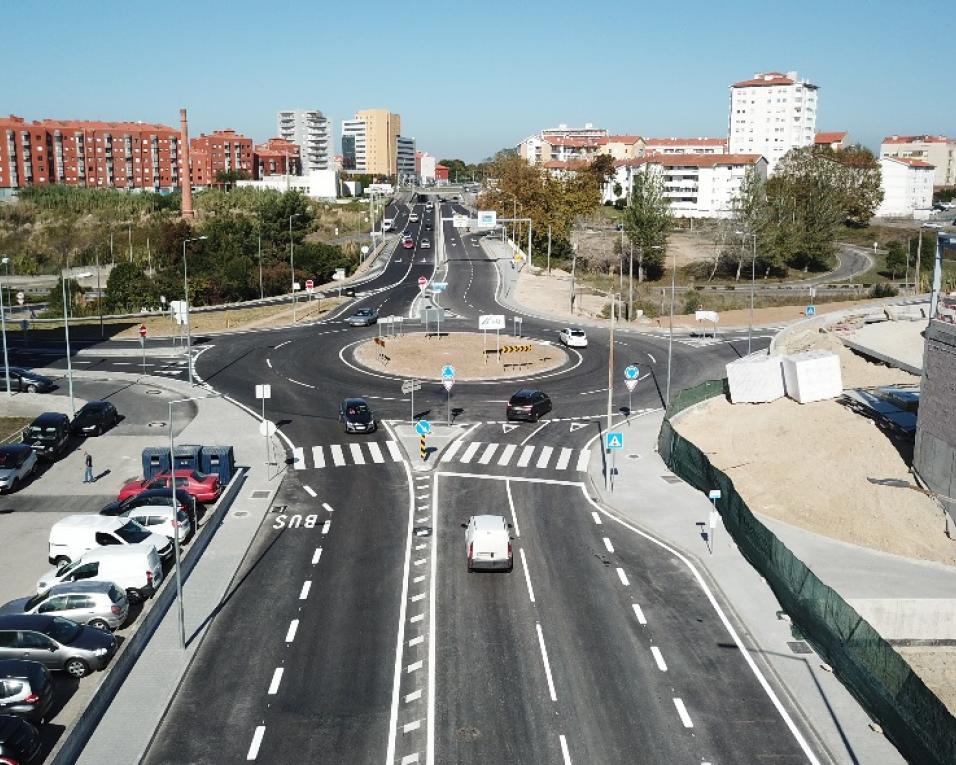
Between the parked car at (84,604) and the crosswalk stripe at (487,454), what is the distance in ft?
59.4

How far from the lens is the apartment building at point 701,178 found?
5955 inches

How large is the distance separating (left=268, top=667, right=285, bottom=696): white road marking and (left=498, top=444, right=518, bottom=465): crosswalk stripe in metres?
18.9

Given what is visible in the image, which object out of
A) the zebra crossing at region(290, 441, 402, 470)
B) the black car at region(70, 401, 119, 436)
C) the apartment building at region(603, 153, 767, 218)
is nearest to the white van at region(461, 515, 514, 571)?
the zebra crossing at region(290, 441, 402, 470)

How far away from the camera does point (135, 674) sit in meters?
22.3

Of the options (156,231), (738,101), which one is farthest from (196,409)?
(738,101)

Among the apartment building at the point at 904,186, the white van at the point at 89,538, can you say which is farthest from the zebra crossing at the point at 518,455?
the apartment building at the point at 904,186

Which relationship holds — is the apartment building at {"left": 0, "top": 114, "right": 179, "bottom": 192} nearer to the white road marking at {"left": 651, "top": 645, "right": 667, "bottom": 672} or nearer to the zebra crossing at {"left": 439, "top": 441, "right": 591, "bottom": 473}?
the zebra crossing at {"left": 439, "top": 441, "right": 591, "bottom": 473}

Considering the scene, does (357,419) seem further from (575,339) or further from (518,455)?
(575,339)

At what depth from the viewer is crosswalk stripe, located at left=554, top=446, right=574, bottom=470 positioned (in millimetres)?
40094

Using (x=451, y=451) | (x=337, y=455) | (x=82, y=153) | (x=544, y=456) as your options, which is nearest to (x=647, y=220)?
(x=544, y=456)

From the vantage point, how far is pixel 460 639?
24172 mm

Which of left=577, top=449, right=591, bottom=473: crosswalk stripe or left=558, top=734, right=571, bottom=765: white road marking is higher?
left=577, top=449, right=591, bottom=473: crosswalk stripe

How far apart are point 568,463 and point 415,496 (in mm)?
8024

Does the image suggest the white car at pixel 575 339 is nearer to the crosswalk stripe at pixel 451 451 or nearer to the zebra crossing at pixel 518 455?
the zebra crossing at pixel 518 455
